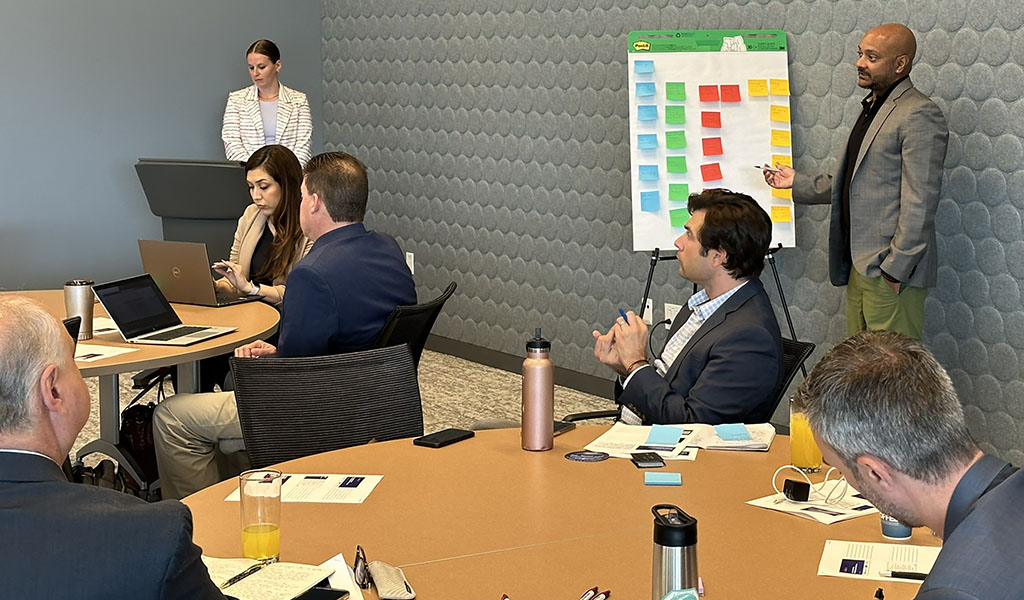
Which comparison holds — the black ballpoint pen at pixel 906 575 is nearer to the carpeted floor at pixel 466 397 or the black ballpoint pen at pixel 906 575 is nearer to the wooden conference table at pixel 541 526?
the wooden conference table at pixel 541 526

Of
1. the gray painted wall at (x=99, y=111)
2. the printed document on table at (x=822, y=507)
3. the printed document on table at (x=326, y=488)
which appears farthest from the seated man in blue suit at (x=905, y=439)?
the gray painted wall at (x=99, y=111)

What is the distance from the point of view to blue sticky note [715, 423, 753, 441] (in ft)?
8.69

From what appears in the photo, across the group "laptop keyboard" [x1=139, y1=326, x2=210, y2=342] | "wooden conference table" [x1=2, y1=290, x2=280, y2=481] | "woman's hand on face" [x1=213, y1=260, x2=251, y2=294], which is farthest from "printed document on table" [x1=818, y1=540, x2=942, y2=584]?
"woman's hand on face" [x1=213, y1=260, x2=251, y2=294]

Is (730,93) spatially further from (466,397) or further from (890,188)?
(466,397)

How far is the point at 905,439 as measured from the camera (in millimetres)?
1515

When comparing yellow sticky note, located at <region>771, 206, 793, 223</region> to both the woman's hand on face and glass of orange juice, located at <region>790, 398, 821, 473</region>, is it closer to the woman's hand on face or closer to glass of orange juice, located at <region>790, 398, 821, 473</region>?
the woman's hand on face

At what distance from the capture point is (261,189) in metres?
4.67

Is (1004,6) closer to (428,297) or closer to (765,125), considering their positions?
(765,125)

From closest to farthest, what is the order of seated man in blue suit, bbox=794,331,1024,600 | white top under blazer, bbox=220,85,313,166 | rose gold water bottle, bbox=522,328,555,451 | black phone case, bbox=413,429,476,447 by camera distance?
seated man in blue suit, bbox=794,331,1024,600 < rose gold water bottle, bbox=522,328,555,451 < black phone case, bbox=413,429,476,447 < white top under blazer, bbox=220,85,313,166

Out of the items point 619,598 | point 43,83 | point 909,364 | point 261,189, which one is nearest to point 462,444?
point 619,598

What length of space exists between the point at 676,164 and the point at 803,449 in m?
2.78

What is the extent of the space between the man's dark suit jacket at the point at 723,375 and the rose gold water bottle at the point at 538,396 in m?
0.51

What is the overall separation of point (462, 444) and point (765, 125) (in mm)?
2923

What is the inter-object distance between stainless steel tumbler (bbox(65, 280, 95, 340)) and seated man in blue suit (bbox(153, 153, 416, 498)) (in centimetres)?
41
